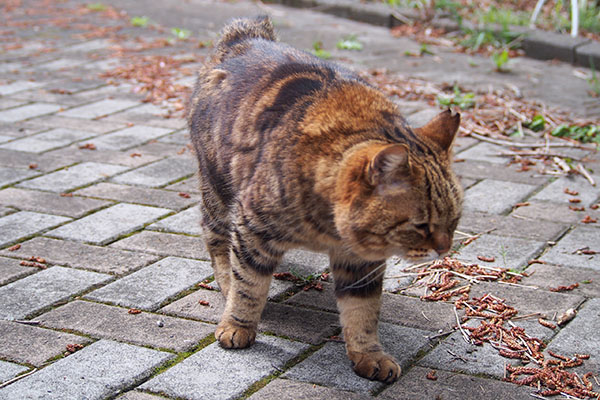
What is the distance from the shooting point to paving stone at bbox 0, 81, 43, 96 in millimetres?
6039

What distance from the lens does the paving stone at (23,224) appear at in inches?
144

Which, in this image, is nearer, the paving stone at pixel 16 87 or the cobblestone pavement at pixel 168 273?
the cobblestone pavement at pixel 168 273

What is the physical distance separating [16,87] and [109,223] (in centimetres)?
287

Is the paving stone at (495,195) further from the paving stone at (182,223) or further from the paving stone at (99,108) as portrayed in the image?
the paving stone at (99,108)

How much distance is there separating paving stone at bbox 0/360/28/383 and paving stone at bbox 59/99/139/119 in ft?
10.4

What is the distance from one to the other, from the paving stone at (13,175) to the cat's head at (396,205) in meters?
2.54

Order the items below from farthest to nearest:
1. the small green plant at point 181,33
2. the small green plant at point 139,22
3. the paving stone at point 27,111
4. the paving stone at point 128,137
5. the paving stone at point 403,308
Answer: the small green plant at point 139,22 < the small green plant at point 181,33 < the paving stone at point 27,111 < the paving stone at point 128,137 < the paving stone at point 403,308

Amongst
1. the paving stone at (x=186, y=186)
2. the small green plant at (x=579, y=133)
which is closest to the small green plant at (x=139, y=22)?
the paving stone at (x=186, y=186)

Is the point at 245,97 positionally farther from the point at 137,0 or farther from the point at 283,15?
the point at 137,0

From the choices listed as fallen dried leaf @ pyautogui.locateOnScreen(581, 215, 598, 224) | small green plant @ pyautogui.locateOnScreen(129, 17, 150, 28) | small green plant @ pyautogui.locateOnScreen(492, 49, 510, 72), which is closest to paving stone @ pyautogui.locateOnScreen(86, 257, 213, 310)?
fallen dried leaf @ pyautogui.locateOnScreen(581, 215, 598, 224)

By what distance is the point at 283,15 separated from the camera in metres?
8.89

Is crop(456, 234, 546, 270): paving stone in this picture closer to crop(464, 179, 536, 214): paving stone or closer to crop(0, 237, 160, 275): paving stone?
crop(464, 179, 536, 214): paving stone

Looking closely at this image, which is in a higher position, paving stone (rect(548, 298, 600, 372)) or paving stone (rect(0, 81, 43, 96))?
paving stone (rect(0, 81, 43, 96))

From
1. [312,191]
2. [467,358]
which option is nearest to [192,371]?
[312,191]
